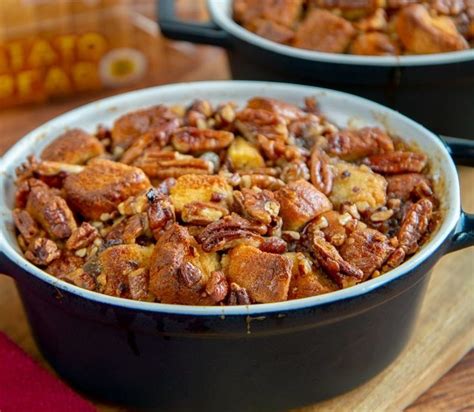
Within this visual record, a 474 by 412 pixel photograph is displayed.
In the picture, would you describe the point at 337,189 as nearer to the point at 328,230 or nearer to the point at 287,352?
the point at 328,230

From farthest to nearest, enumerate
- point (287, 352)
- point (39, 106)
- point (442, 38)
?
point (39, 106) < point (442, 38) < point (287, 352)

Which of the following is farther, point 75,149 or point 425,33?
point 425,33

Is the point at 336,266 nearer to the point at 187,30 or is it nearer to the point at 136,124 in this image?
the point at 136,124

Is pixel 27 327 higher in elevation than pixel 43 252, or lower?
lower

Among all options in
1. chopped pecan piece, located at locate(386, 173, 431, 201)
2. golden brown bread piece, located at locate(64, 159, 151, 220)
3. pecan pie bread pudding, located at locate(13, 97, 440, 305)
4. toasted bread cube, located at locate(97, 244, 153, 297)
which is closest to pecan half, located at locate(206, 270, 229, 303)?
pecan pie bread pudding, located at locate(13, 97, 440, 305)

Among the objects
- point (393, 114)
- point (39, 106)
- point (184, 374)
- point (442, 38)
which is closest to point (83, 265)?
point (184, 374)

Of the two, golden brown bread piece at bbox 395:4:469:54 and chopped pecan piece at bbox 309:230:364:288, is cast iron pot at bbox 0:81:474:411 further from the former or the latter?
golden brown bread piece at bbox 395:4:469:54

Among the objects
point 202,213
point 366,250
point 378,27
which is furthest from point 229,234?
point 378,27
